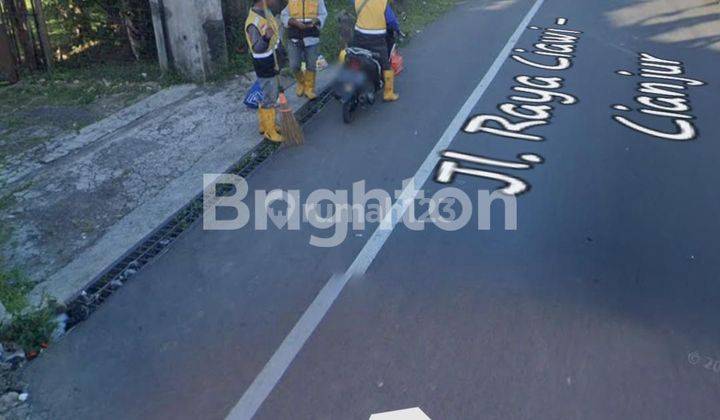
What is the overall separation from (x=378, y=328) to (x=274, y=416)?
1100mm

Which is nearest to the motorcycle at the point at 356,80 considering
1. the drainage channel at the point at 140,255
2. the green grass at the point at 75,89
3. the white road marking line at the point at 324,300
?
the white road marking line at the point at 324,300

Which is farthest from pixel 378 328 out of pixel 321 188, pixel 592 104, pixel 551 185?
pixel 592 104

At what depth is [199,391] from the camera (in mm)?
4336

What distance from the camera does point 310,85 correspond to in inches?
372

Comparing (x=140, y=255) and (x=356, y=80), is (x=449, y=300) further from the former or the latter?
(x=356, y=80)

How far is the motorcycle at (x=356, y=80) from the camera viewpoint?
8477mm

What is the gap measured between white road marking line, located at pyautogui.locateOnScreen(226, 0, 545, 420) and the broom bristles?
168 centimetres

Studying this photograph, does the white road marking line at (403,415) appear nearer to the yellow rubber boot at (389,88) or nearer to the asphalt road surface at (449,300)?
the asphalt road surface at (449,300)

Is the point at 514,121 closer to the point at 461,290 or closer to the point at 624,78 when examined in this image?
the point at 624,78

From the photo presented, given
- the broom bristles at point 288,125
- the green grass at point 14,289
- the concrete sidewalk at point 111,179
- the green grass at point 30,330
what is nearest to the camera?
A: the green grass at point 30,330

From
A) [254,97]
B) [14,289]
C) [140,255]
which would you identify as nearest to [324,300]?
[140,255]

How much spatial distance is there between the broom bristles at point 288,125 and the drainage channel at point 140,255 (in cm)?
38

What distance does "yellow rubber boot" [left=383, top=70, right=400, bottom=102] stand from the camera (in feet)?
30.3

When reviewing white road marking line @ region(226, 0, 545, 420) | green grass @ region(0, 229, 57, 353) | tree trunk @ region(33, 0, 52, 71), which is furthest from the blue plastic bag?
green grass @ region(0, 229, 57, 353)
